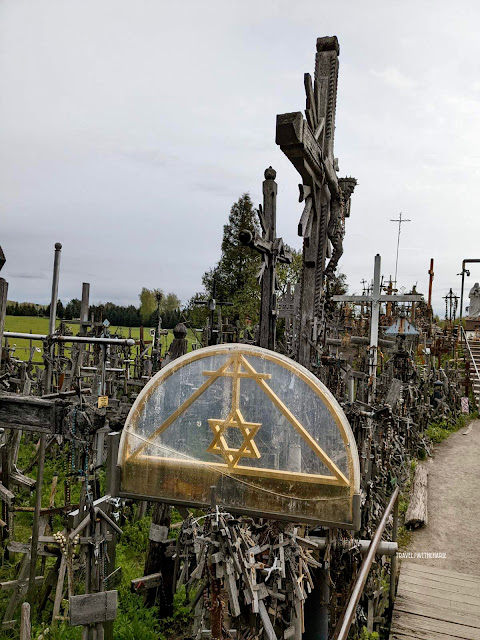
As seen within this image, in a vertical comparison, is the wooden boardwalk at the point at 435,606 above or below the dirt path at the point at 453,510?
above

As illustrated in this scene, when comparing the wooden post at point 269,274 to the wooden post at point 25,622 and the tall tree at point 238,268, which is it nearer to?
the wooden post at point 25,622

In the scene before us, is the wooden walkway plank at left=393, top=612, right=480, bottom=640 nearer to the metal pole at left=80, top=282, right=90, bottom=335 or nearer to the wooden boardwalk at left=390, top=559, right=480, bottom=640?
the wooden boardwalk at left=390, top=559, right=480, bottom=640

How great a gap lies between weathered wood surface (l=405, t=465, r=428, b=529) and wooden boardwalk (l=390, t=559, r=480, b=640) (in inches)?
119

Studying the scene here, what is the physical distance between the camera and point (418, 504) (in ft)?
31.0

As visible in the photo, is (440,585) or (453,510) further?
(453,510)

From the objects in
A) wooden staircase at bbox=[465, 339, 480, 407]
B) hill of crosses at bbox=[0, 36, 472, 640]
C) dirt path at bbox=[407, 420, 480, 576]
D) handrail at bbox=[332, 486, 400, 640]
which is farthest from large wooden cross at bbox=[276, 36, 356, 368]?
wooden staircase at bbox=[465, 339, 480, 407]

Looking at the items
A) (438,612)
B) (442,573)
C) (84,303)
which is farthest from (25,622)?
(84,303)

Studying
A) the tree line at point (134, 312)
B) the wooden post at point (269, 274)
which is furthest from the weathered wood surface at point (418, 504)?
the tree line at point (134, 312)

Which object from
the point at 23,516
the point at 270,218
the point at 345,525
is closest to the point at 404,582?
the point at 345,525

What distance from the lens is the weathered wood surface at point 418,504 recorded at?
8.86 meters

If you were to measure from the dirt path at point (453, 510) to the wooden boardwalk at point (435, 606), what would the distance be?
196cm

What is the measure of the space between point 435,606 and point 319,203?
4.47 metres

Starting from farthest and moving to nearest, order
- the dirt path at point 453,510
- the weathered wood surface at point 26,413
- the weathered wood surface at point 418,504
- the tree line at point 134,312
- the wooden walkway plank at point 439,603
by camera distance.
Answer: the tree line at point 134,312 → the weathered wood surface at point 418,504 → the dirt path at point 453,510 → the wooden walkway plank at point 439,603 → the weathered wood surface at point 26,413

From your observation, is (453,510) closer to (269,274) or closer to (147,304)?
(269,274)
